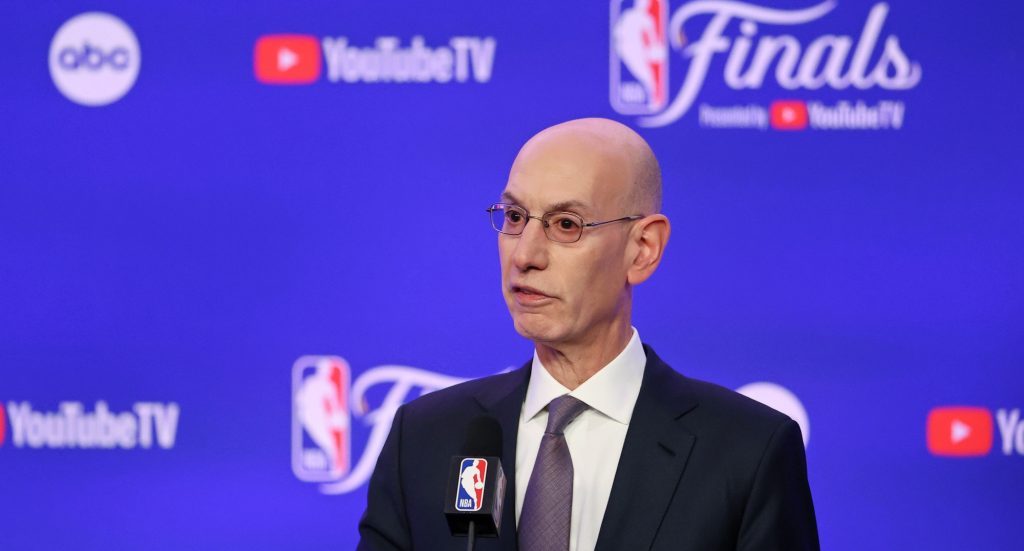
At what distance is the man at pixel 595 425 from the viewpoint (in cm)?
176

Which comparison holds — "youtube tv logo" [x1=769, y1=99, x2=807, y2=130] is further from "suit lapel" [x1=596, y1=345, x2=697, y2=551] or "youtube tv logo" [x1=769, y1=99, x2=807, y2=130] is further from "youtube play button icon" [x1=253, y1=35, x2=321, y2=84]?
"suit lapel" [x1=596, y1=345, x2=697, y2=551]

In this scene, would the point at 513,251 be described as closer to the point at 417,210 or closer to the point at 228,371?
the point at 417,210

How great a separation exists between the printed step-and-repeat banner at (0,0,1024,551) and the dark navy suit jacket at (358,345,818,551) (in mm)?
1398

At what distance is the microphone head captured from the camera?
1567 millimetres

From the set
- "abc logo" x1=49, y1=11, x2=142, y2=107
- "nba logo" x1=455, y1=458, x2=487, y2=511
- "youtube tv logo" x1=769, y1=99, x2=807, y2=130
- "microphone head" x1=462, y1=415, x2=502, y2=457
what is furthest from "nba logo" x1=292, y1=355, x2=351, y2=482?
"nba logo" x1=455, y1=458, x2=487, y2=511

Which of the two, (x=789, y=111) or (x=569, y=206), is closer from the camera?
(x=569, y=206)

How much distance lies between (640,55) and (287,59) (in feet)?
3.23

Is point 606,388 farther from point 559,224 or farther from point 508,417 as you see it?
point 559,224

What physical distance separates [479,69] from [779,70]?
819 millimetres

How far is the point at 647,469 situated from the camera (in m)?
1.79

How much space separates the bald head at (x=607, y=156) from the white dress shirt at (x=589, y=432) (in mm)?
251

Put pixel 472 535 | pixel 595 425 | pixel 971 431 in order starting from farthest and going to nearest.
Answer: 1. pixel 971 431
2. pixel 595 425
3. pixel 472 535

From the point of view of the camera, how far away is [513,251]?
1823 mm

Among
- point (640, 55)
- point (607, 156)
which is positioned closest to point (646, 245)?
point (607, 156)
